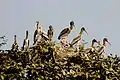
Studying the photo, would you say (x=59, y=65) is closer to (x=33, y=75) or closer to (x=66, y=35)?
(x=33, y=75)

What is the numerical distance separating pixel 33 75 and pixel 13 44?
6.00ft

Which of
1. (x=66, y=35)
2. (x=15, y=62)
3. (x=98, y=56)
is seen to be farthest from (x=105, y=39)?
(x=15, y=62)

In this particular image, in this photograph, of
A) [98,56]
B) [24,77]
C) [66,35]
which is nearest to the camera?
[24,77]

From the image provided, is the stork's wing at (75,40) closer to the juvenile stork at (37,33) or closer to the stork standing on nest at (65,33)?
the stork standing on nest at (65,33)

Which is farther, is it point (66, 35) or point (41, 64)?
point (66, 35)

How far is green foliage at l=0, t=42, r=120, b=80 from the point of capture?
2050 centimetres

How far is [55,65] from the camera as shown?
20.7m

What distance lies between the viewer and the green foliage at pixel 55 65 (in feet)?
67.3

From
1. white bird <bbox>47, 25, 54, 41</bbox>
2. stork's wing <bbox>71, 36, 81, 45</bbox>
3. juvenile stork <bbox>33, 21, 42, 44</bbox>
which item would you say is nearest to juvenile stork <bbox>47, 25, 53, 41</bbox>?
white bird <bbox>47, 25, 54, 41</bbox>

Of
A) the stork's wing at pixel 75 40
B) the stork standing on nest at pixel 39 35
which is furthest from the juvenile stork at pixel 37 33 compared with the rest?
the stork's wing at pixel 75 40

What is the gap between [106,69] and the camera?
21.1m

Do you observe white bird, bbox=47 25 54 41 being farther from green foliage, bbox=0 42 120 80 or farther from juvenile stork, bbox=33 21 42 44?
green foliage, bbox=0 42 120 80

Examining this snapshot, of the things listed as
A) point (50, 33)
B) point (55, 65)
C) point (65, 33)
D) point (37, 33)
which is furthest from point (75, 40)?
point (55, 65)

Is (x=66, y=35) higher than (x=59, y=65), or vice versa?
(x=66, y=35)
